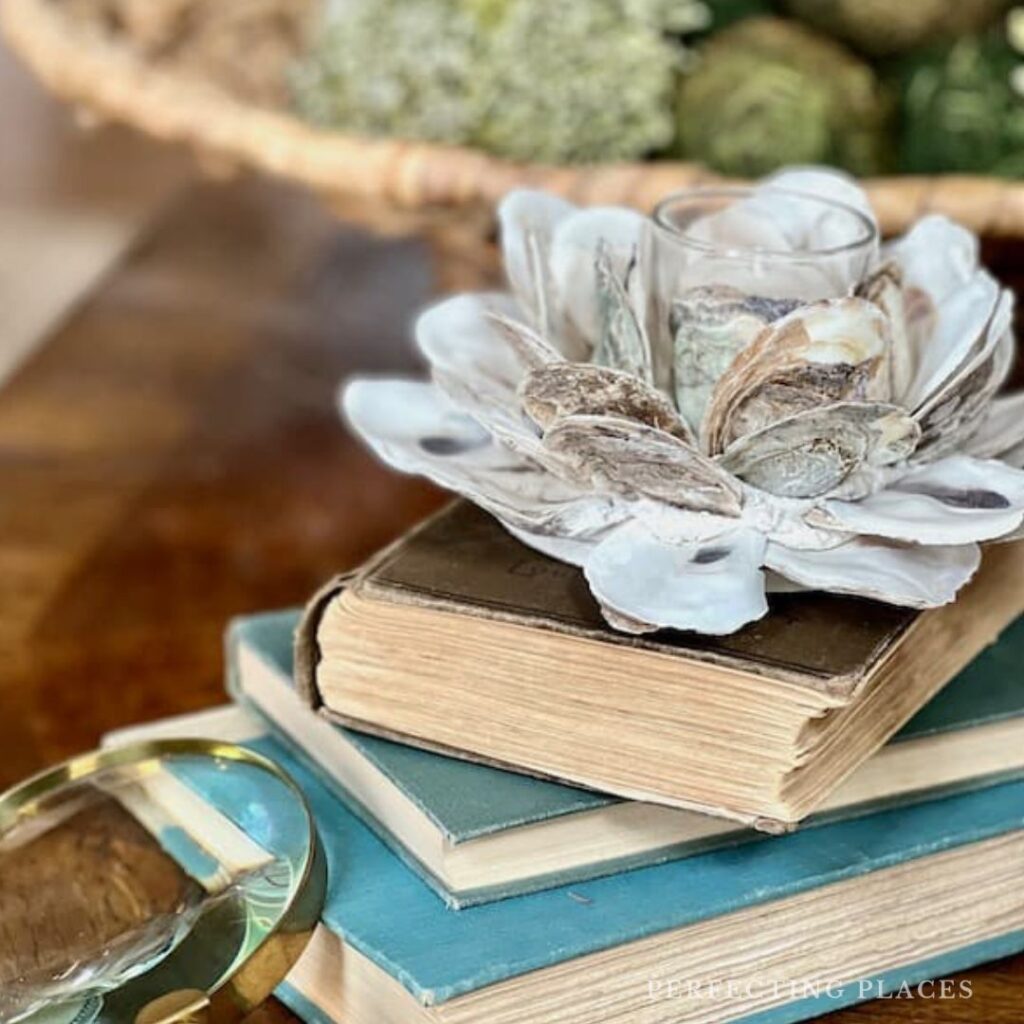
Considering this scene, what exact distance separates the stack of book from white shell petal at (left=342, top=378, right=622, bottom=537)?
18 mm

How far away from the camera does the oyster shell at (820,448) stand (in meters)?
0.47

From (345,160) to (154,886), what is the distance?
0.41 m

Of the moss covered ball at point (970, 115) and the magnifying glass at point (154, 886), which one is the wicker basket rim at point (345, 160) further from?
the magnifying glass at point (154, 886)

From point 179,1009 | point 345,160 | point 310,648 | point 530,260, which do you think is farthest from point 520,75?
point 179,1009

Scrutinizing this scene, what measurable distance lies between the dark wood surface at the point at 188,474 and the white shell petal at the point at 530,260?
0.74ft

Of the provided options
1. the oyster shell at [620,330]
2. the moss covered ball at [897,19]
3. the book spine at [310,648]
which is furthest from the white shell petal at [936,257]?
the moss covered ball at [897,19]

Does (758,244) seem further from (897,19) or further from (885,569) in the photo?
(897,19)

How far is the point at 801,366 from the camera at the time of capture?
1.57ft

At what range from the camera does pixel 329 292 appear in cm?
112

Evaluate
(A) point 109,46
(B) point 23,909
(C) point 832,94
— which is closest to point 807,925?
(B) point 23,909

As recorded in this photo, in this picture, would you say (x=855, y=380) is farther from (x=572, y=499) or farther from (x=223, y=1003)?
(x=223, y=1003)

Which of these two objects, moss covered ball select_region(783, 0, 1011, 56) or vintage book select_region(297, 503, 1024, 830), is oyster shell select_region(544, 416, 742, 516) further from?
moss covered ball select_region(783, 0, 1011, 56)

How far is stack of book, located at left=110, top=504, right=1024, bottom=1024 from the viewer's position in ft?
1.49

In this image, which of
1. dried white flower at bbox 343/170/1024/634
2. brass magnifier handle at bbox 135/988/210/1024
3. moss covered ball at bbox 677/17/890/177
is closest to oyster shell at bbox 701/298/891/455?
dried white flower at bbox 343/170/1024/634
